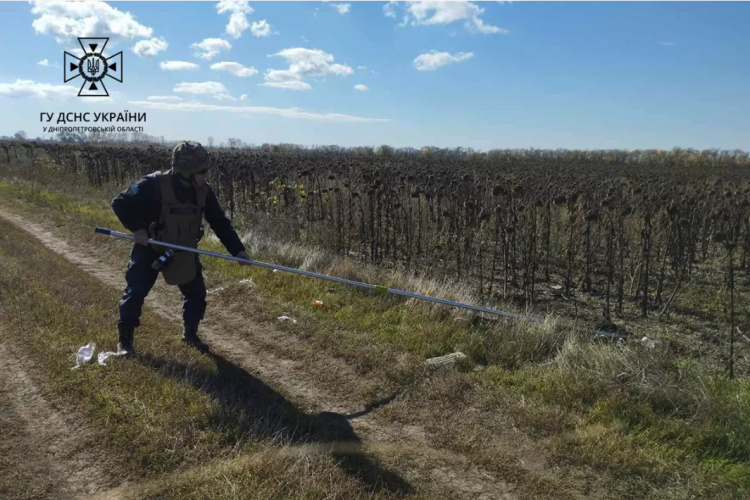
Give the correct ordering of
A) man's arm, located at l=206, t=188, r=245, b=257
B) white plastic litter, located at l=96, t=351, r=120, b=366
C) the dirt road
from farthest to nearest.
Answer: man's arm, located at l=206, t=188, r=245, b=257
white plastic litter, located at l=96, t=351, r=120, b=366
the dirt road

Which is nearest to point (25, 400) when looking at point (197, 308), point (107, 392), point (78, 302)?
point (107, 392)

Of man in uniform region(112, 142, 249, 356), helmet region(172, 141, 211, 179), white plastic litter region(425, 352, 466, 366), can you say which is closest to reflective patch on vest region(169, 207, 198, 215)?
man in uniform region(112, 142, 249, 356)

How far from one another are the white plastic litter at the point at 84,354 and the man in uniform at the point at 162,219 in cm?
21

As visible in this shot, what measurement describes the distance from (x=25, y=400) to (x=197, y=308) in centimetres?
155

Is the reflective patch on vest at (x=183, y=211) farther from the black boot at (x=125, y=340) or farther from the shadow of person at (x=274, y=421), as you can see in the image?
the shadow of person at (x=274, y=421)

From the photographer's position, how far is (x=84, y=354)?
4434 mm

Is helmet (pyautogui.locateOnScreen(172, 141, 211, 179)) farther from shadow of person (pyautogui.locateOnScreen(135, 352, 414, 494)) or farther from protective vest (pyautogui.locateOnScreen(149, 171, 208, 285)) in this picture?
shadow of person (pyautogui.locateOnScreen(135, 352, 414, 494))

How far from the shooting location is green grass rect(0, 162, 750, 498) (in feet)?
10.8

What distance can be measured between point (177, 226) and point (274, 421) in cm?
197

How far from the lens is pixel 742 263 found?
29.4 feet

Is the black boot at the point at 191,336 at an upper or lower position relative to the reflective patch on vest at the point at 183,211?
lower

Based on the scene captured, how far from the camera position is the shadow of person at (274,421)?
3.24 m

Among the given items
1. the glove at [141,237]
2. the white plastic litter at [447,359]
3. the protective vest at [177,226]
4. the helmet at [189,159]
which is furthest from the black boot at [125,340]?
the white plastic litter at [447,359]

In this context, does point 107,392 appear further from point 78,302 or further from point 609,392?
point 609,392
